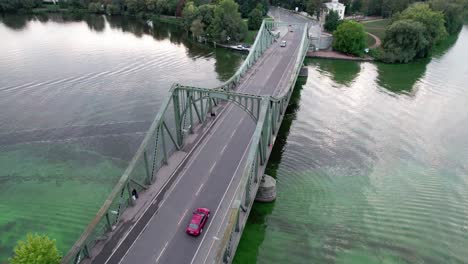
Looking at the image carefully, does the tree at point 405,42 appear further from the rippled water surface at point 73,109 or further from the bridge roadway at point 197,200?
the bridge roadway at point 197,200

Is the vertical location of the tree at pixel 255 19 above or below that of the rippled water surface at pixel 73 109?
above

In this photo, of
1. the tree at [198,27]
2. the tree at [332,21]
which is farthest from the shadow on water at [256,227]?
the tree at [332,21]

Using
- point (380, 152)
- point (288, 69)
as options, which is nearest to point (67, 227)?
point (380, 152)

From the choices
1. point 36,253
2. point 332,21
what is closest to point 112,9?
point 332,21

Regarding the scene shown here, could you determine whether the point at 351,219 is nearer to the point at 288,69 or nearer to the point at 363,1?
the point at 288,69

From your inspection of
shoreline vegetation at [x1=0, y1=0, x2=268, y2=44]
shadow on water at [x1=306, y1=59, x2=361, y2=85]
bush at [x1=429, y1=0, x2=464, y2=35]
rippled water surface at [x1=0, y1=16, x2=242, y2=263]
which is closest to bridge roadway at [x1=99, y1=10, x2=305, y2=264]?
rippled water surface at [x1=0, y1=16, x2=242, y2=263]

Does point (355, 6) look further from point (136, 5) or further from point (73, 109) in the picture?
point (73, 109)
